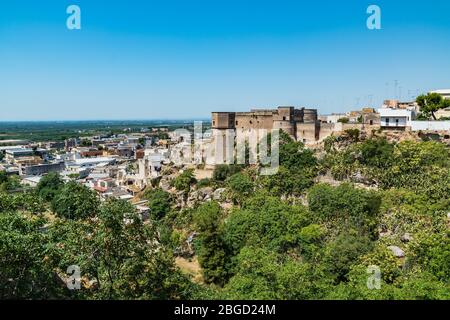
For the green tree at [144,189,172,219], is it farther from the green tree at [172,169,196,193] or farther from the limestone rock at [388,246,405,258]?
the limestone rock at [388,246,405,258]

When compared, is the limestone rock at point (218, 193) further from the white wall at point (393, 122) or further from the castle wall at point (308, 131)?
the white wall at point (393, 122)

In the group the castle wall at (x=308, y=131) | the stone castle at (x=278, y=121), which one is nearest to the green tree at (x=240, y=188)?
the stone castle at (x=278, y=121)

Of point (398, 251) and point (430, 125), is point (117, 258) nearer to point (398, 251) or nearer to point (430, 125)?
point (398, 251)

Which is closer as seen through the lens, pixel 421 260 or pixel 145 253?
pixel 145 253
